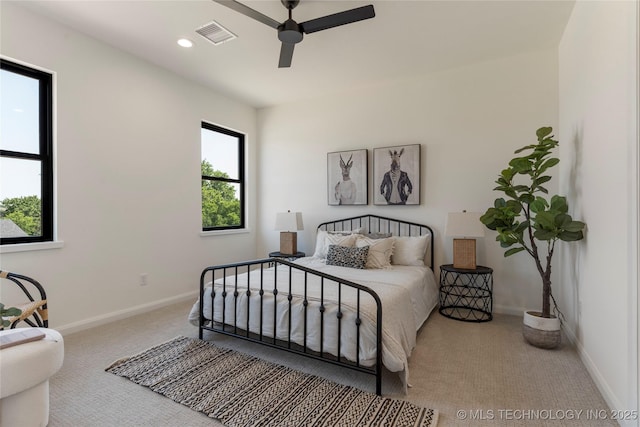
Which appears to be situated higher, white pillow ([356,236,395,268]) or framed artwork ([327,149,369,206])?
framed artwork ([327,149,369,206])

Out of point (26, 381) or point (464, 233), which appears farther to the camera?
point (464, 233)

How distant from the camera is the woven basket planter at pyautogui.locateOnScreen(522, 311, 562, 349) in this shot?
2.53 meters

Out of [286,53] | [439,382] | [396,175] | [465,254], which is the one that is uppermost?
[286,53]

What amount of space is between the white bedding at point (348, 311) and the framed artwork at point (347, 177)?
139cm

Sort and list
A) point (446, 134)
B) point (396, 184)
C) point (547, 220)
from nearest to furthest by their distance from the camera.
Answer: point (547, 220), point (446, 134), point (396, 184)

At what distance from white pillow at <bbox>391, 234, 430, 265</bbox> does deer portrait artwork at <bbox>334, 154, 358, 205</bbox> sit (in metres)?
0.95

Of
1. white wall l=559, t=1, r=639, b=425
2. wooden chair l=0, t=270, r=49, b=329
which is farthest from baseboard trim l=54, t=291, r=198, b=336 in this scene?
white wall l=559, t=1, r=639, b=425

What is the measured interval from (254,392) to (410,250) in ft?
7.54

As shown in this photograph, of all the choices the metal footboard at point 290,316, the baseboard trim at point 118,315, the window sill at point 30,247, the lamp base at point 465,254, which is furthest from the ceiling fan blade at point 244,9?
the baseboard trim at point 118,315

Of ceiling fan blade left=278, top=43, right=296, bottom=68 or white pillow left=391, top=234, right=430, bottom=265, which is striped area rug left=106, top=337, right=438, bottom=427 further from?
ceiling fan blade left=278, top=43, right=296, bottom=68

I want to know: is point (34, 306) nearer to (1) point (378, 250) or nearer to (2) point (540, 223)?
(1) point (378, 250)

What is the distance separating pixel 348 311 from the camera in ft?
6.97

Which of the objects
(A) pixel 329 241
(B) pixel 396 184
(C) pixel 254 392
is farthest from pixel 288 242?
(C) pixel 254 392

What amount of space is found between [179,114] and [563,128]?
4.27m
